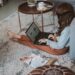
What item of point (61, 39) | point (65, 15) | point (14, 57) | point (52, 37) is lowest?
point (14, 57)

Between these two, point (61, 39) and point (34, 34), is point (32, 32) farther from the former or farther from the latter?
point (61, 39)

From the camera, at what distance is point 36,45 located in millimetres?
2797

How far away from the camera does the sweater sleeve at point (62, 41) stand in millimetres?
2537

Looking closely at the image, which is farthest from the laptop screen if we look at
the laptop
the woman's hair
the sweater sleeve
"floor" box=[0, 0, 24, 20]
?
"floor" box=[0, 0, 24, 20]

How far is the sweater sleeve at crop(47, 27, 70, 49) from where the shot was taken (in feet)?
8.32

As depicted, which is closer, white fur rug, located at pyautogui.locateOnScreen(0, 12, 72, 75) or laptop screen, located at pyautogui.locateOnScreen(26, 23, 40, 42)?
white fur rug, located at pyautogui.locateOnScreen(0, 12, 72, 75)

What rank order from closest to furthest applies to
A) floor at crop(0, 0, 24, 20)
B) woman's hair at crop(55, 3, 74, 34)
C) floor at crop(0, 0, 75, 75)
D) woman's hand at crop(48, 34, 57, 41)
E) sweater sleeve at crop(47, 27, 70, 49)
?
floor at crop(0, 0, 75, 75)
sweater sleeve at crop(47, 27, 70, 49)
woman's hair at crop(55, 3, 74, 34)
woman's hand at crop(48, 34, 57, 41)
floor at crop(0, 0, 24, 20)

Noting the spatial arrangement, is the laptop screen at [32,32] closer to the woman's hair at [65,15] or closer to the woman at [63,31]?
the woman at [63,31]

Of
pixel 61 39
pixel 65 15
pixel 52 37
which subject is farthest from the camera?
pixel 52 37

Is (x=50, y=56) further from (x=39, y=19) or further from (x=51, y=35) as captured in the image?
(x=39, y=19)

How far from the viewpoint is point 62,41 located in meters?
2.59

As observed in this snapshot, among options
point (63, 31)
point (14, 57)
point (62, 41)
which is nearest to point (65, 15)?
point (63, 31)

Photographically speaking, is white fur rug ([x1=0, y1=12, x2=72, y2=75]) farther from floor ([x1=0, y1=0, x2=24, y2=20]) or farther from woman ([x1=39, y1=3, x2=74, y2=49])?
floor ([x1=0, y1=0, x2=24, y2=20])

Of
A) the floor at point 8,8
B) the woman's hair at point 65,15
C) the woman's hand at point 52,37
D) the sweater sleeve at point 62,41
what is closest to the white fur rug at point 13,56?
the sweater sleeve at point 62,41
